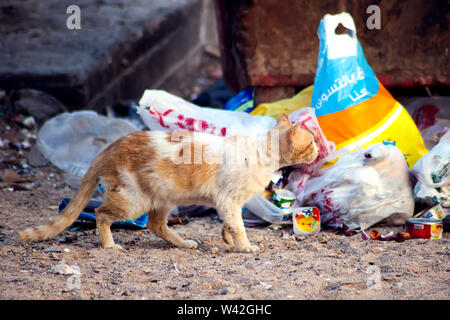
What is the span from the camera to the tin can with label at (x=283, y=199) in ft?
11.6

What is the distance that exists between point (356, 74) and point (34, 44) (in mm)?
3905

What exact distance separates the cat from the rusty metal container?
169cm


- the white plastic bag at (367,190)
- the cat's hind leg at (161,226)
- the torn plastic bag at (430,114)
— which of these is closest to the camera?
the cat's hind leg at (161,226)

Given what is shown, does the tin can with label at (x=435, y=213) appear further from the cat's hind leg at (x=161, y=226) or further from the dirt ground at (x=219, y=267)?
the cat's hind leg at (x=161, y=226)

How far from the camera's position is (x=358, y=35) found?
14.9 feet

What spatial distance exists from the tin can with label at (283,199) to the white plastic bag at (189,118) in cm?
52

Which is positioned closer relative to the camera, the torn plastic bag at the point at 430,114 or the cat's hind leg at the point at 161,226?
the cat's hind leg at the point at 161,226

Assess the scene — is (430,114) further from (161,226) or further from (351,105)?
(161,226)

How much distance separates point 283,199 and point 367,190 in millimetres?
537

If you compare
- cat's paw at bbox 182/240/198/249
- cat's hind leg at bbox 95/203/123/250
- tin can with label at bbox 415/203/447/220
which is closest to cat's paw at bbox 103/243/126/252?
cat's hind leg at bbox 95/203/123/250

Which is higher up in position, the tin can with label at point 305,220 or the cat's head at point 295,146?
the cat's head at point 295,146

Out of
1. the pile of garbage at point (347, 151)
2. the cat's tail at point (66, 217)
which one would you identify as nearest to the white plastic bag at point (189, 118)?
the pile of garbage at point (347, 151)
